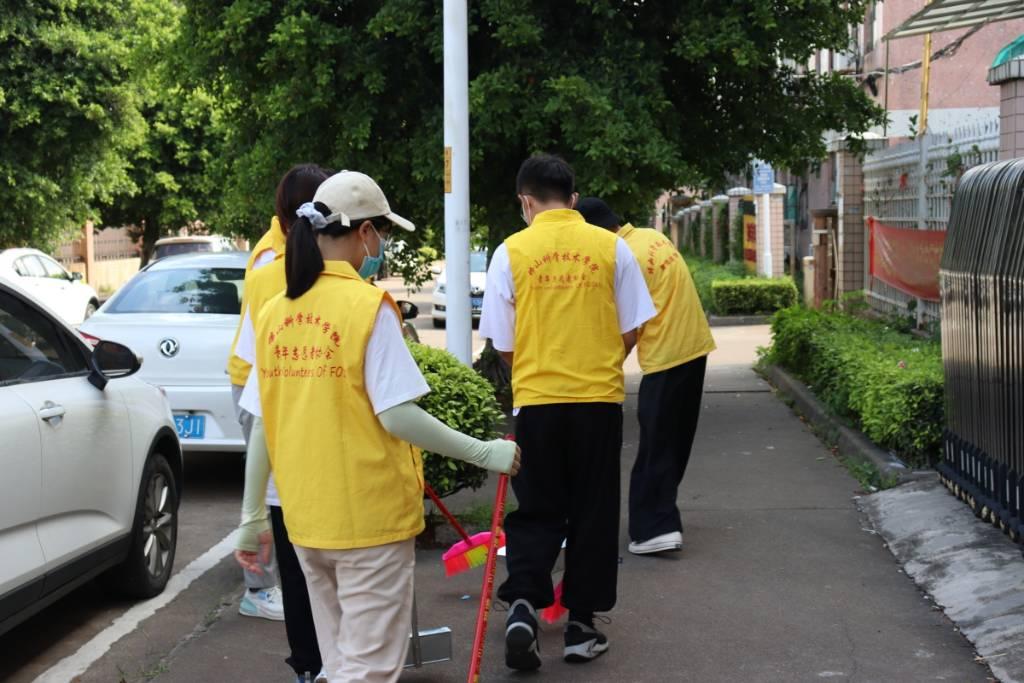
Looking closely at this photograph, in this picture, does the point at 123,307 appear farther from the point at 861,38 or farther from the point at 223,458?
the point at 861,38

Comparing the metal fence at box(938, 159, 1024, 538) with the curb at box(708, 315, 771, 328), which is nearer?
the metal fence at box(938, 159, 1024, 538)

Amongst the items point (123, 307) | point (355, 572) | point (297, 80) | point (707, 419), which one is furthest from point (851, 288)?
point (355, 572)

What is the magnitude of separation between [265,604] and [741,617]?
205 centimetres

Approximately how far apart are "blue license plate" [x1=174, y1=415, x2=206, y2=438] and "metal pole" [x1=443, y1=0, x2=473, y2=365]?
5.29 feet

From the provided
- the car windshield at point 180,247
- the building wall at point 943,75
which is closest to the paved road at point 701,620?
the building wall at point 943,75

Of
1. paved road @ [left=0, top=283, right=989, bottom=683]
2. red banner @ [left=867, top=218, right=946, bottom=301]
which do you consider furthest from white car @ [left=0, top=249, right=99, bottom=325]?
paved road @ [left=0, top=283, right=989, bottom=683]

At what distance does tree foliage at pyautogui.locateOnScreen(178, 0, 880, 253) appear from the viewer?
10.4 metres

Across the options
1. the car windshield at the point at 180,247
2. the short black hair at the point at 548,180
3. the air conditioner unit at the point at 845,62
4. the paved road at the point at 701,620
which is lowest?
the paved road at the point at 701,620

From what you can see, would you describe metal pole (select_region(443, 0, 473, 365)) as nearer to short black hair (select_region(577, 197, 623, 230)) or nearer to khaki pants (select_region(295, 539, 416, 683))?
short black hair (select_region(577, 197, 623, 230))

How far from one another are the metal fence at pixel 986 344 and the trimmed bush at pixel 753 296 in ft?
49.5

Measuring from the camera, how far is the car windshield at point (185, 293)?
9.37 metres

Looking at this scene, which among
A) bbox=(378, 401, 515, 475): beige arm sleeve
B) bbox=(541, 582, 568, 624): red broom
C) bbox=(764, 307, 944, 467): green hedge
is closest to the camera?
bbox=(378, 401, 515, 475): beige arm sleeve

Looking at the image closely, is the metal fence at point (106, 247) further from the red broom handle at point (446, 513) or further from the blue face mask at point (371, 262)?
the blue face mask at point (371, 262)

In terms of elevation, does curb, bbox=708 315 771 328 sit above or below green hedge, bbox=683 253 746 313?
below
